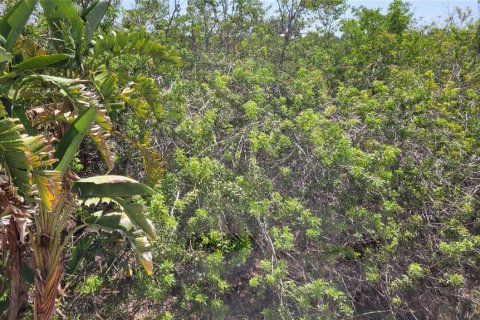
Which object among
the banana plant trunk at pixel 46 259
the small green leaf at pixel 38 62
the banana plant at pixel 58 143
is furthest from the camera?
the banana plant trunk at pixel 46 259

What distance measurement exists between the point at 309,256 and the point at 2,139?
11.5ft

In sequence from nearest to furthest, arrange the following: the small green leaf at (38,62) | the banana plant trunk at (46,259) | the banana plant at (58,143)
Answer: the banana plant at (58,143)
the small green leaf at (38,62)
the banana plant trunk at (46,259)

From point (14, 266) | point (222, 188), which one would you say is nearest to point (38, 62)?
point (14, 266)

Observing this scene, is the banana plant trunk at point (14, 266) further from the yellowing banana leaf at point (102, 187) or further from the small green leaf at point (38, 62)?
the small green leaf at point (38, 62)

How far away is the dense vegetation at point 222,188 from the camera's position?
3.87 m

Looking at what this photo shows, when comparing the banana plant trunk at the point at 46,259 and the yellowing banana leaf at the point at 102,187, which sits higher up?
the yellowing banana leaf at the point at 102,187

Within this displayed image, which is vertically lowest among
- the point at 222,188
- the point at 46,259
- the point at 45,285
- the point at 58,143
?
the point at 45,285

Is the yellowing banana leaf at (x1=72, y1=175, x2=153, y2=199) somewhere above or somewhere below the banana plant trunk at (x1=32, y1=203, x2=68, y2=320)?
above

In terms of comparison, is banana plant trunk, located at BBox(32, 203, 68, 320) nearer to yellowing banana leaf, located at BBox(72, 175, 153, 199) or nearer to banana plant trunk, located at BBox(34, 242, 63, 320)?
banana plant trunk, located at BBox(34, 242, 63, 320)

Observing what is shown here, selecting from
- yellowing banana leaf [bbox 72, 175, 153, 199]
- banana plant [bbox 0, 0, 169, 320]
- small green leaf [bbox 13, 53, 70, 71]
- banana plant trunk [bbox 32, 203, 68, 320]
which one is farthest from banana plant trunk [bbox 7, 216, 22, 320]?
small green leaf [bbox 13, 53, 70, 71]

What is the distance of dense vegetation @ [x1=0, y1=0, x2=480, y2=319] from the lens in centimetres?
387


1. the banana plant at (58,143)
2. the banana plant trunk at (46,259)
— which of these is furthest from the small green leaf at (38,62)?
the banana plant trunk at (46,259)

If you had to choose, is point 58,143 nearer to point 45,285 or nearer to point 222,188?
point 45,285

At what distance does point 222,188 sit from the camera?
4.93 metres
